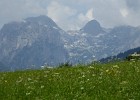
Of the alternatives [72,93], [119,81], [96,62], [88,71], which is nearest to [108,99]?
[72,93]

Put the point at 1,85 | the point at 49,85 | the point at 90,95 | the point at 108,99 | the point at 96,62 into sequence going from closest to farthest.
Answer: the point at 108,99 < the point at 90,95 < the point at 49,85 < the point at 1,85 < the point at 96,62

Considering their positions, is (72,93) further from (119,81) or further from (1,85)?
(1,85)

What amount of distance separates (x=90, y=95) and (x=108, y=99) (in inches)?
44.4

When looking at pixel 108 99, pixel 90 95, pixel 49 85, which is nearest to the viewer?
pixel 108 99

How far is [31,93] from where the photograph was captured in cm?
1692

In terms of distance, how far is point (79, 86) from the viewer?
56.6 feet

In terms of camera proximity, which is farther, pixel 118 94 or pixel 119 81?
pixel 119 81

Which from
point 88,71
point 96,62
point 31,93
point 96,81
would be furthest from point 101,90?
point 96,62

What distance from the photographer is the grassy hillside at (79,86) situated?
15383 mm

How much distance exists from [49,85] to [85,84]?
5.76ft

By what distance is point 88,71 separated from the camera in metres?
21.1

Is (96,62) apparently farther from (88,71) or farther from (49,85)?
(49,85)

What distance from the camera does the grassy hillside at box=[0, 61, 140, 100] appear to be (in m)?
15.4

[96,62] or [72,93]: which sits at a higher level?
[96,62]
